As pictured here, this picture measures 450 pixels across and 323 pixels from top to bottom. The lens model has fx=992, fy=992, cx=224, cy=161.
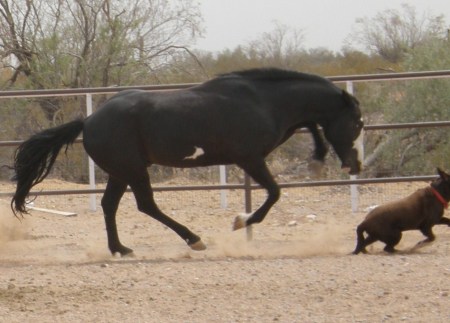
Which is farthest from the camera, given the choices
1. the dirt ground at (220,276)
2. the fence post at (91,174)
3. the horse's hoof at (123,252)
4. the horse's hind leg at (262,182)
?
the fence post at (91,174)

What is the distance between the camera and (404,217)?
27.5 ft

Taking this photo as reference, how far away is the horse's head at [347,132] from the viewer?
338 inches

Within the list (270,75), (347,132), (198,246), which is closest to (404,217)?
(347,132)

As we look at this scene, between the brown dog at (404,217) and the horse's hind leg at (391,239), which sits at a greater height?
the brown dog at (404,217)

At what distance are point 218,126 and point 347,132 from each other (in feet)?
3.77

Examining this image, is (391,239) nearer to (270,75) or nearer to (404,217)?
(404,217)

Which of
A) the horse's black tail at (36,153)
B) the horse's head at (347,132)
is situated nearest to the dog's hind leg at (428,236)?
the horse's head at (347,132)

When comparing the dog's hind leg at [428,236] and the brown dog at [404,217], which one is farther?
the dog's hind leg at [428,236]

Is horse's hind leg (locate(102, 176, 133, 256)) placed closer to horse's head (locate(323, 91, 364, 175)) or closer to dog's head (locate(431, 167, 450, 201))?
horse's head (locate(323, 91, 364, 175))

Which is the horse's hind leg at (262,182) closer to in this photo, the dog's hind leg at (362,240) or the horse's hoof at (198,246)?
the horse's hoof at (198,246)

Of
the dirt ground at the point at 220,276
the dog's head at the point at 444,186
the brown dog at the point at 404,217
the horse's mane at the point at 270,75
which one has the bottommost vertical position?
the dirt ground at the point at 220,276

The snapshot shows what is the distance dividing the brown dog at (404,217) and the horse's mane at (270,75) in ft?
4.30

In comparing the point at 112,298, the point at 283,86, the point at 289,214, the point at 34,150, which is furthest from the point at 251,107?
the point at 289,214

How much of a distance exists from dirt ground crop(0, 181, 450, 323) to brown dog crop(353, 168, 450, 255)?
0.15 metres
